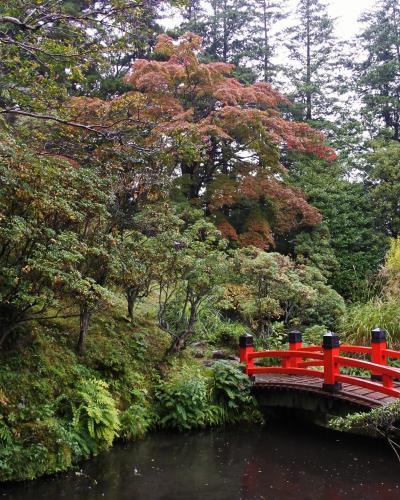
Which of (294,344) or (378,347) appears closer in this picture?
(378,347)

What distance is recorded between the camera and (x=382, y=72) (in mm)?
19594

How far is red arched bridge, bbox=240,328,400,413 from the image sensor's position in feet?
23.9

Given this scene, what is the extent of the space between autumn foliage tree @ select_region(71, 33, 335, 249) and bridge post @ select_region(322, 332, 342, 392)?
18.2 ft

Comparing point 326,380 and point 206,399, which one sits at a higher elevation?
point 326,380

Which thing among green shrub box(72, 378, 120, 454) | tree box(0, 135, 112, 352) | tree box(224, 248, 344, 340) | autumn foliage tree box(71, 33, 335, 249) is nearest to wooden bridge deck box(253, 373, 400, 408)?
tree box(224, 248, 344, 340)

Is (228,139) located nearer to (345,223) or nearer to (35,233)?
(345,223)

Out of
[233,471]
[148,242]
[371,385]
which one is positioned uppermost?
[148,242]

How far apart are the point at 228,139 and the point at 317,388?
→ 776 cm

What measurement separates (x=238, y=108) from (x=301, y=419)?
787 centimetres

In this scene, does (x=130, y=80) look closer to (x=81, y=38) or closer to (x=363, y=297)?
(x=81, y=38)

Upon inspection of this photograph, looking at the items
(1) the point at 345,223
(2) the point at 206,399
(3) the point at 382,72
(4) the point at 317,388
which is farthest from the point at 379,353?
(3) the point at 382,72

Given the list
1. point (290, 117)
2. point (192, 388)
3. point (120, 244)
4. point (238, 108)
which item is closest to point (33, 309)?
point (120, 244)

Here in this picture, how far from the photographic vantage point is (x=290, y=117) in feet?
65.7

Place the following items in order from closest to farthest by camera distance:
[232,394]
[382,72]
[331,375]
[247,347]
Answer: [331,375] → [232,394] → [247,347] → [382,72]
